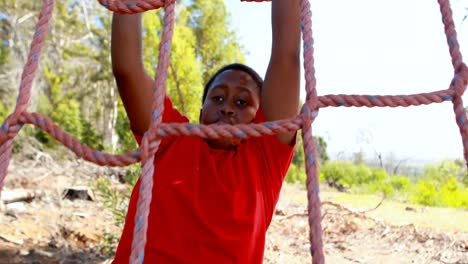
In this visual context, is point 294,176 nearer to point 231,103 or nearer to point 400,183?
point 400,183

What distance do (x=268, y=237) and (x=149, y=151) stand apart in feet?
7.96

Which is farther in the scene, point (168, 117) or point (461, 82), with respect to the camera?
point (168, 117)

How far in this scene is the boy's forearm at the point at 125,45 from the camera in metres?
0.78

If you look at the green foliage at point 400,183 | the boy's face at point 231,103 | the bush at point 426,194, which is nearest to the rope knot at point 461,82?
the boy's face at point 231,103

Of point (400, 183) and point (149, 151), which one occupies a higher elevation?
point (149, 151)

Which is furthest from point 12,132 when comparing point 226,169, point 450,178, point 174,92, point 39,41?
point 174,92

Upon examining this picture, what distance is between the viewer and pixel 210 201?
0.78 metres

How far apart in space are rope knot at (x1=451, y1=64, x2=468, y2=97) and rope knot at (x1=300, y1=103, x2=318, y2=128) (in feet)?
0.75

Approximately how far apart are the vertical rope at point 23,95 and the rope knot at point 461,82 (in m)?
0.66

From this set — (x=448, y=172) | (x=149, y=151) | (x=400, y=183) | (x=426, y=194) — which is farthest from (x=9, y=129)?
(x=400, y=183)

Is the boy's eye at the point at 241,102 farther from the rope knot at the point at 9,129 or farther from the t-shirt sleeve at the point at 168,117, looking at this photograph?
the rope knot at the point at 9,129

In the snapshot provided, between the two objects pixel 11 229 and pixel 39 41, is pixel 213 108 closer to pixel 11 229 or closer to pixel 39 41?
pixel 39 41

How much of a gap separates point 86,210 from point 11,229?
742mm

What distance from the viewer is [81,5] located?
10.4 metres
